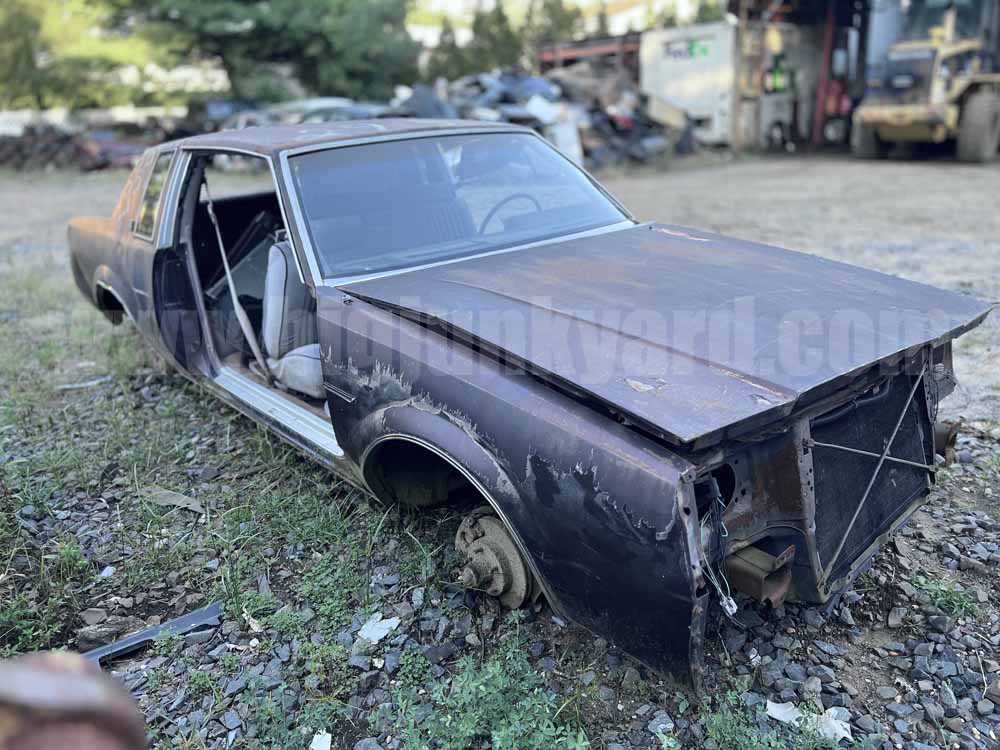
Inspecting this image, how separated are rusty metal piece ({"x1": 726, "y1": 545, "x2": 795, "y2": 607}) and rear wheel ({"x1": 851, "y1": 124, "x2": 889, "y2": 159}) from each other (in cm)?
1387

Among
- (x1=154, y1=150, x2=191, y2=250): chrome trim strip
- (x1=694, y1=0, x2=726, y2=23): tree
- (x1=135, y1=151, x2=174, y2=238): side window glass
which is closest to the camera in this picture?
(x1=154, y1=150, x2=191, y2=250): chrome trim strip

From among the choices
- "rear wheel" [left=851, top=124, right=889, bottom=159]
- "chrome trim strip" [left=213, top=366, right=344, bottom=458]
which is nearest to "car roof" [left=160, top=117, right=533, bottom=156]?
"chrome trim strip" [left=213, top=366, right=344, bottom=458]

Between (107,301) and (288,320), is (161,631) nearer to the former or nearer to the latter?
(288,320)

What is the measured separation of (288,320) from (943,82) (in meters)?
12.9

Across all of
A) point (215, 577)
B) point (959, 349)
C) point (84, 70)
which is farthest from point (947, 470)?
point (84, 70)

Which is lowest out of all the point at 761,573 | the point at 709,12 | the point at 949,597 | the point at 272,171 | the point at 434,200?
the point at 949,597

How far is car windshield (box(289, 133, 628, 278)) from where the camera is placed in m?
2.96

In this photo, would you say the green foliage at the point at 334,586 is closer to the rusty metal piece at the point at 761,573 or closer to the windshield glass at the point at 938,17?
the rusty metal piece at the point at 761,573

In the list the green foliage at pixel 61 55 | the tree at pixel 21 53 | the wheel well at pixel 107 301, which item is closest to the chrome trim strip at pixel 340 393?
the wheel well at pixel 107 301

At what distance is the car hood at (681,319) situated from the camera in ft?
6.43

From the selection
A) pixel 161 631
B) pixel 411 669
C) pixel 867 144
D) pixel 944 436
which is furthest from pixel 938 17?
pixel 161 631

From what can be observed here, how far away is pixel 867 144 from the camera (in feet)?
46.6

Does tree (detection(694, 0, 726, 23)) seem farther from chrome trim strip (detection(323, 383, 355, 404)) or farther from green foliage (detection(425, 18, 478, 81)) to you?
chrome trim strip (detection(323, 383, 355, 404))

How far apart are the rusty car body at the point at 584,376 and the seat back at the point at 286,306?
0.01m
